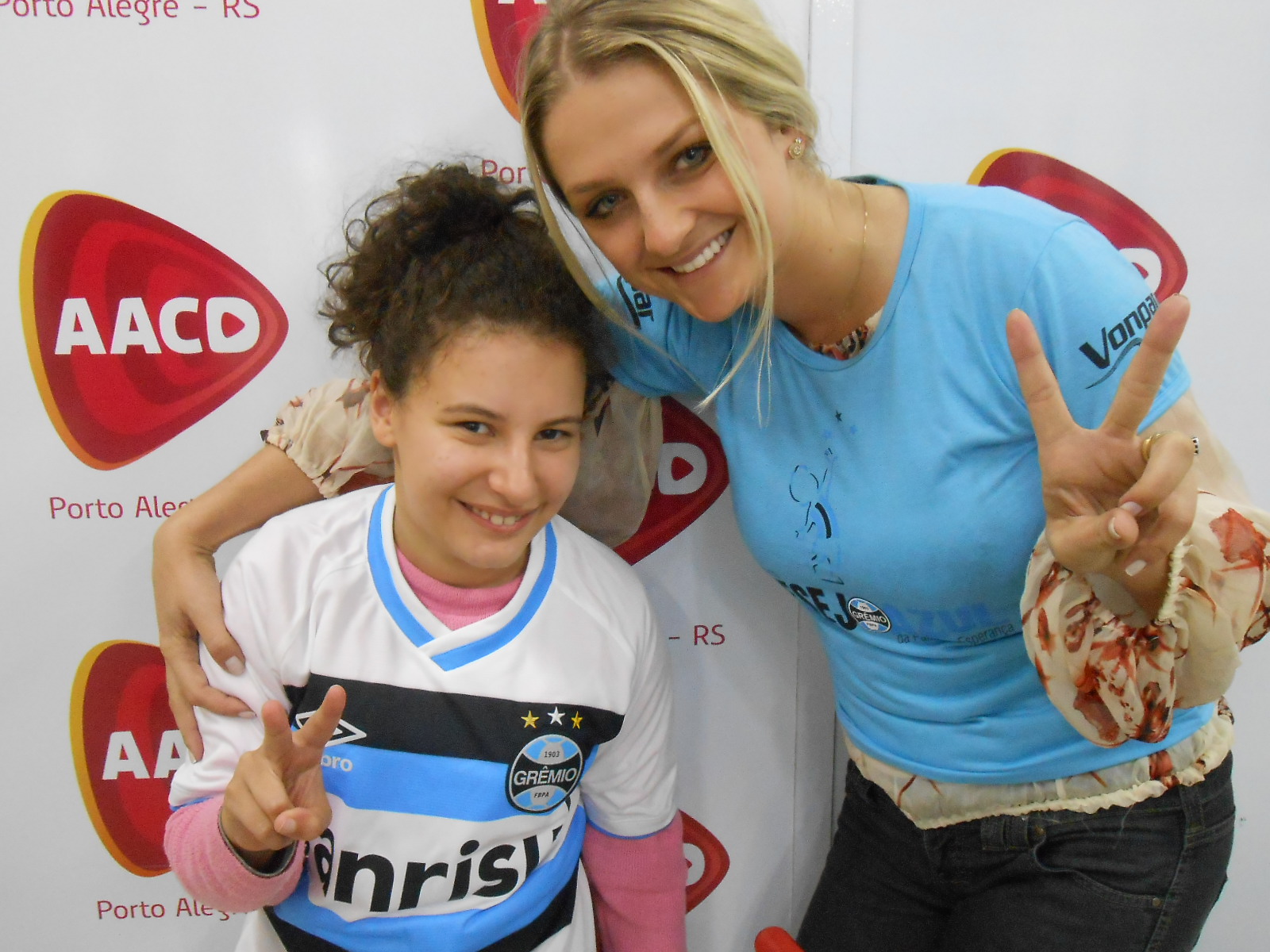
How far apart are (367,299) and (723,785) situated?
31.7 inches

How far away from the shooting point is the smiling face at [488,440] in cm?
78

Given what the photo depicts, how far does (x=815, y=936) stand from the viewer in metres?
1.03

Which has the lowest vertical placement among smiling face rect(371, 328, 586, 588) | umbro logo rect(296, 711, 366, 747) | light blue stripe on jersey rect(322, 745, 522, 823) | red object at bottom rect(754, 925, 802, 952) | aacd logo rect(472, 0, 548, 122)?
red object at bottom rect(754, 925, 802, 952)

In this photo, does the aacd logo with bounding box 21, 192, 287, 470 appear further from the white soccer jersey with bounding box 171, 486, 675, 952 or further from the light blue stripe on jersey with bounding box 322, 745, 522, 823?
the light blue stripe on jersey with bounding box 322, 745, 522, 823

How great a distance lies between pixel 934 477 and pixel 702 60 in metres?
0.41

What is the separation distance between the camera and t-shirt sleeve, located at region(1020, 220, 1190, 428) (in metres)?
0.66

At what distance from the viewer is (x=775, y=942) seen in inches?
41.8

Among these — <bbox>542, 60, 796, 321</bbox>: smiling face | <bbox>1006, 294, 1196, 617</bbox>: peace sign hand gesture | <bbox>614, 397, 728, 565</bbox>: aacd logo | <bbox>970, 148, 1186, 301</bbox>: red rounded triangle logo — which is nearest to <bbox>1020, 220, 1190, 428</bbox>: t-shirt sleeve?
→ <bbox>1006, 294, 1196, 617</bbox>: peace sign hand gesture

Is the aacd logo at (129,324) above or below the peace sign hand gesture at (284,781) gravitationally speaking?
above

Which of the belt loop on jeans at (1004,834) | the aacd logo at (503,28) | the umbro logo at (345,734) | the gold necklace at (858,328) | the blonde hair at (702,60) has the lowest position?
the belt loop on jeans at (1004,834)

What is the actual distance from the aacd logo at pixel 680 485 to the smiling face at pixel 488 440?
0.27 metres

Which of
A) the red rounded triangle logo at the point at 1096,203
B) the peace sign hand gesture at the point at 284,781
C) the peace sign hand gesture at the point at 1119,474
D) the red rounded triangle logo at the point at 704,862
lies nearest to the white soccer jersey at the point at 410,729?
the peace sign hand gesture at the point at 284,781

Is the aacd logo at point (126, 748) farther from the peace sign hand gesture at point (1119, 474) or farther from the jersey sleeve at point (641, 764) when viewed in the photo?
the peace sign hand gesture at point (1119, 474)

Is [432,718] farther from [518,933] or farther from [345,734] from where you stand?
[518,933]
